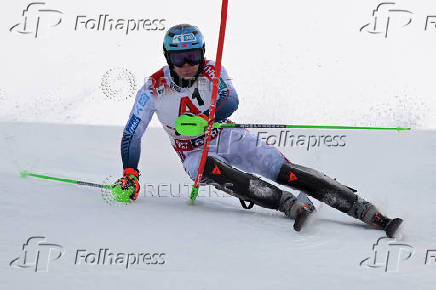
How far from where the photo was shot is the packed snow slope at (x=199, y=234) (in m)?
2.60

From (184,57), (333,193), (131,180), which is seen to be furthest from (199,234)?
(184,57)

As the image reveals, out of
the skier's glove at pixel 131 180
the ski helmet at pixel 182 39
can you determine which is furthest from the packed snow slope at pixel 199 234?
the ski helmet at pixel 182 39

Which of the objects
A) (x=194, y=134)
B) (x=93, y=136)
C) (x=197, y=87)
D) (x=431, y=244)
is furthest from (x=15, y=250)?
(x=93, y=136)

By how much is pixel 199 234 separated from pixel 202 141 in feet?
4.00

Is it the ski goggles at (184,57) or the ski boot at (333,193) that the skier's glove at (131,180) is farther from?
the ski boot at (333,193)

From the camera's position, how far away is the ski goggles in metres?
4.28

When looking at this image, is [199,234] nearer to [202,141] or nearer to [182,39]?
[202,141]

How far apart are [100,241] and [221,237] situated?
2.29 feet

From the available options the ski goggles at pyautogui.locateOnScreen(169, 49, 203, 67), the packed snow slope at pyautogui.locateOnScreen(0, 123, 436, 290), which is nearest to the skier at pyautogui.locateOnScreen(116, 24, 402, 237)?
the ski goggles at pyautogui.locateOnScreen(169, 49, 203, 67)

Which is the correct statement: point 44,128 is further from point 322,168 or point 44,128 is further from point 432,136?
point 432,136

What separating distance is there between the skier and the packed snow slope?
0.64 feet

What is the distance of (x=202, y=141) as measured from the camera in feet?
14.9

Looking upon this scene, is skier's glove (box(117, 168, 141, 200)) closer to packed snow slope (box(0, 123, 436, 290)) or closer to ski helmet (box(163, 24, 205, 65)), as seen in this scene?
packed snow slope (box(0, 123, 436, 290))

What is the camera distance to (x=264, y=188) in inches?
156
